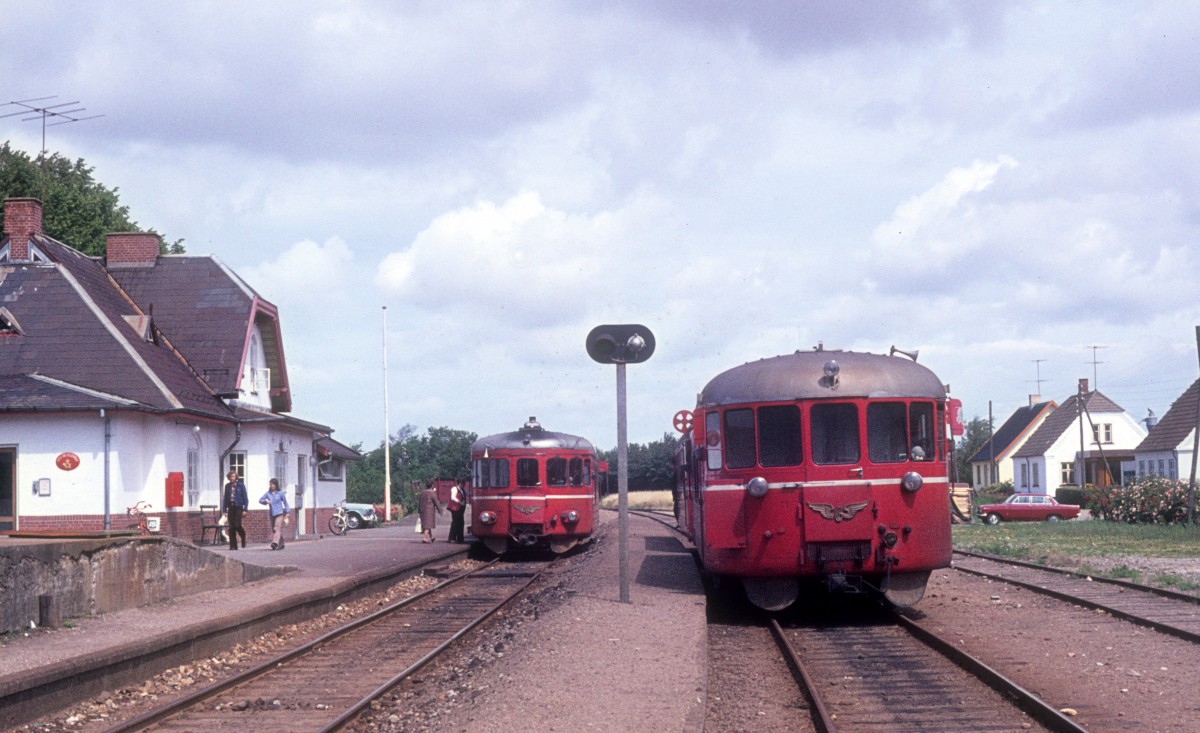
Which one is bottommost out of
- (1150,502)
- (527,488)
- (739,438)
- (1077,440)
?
(1150,502)

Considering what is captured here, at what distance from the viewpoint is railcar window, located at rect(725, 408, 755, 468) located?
13.7 m

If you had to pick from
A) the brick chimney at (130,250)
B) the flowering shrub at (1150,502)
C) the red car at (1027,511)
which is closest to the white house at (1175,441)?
the red car at (1027,511)

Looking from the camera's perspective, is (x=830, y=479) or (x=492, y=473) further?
(x=492, y=473)

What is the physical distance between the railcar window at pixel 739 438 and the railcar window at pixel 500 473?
1300 centimetres

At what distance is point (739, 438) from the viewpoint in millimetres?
13773

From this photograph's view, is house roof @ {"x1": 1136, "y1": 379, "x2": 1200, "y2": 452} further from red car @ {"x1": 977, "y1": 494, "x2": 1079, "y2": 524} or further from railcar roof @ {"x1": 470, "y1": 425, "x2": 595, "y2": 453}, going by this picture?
railcar roof @ {"x1": 470, "y1": 425, "x2": 595, "y2": 453}

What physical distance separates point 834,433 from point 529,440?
13.3 meters

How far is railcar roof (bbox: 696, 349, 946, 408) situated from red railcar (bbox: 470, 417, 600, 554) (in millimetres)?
12411

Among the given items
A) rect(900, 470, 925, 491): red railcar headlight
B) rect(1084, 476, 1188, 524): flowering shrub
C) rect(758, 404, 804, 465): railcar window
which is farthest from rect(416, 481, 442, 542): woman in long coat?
rect(1084, 476, 1188, 524): flowering shrub

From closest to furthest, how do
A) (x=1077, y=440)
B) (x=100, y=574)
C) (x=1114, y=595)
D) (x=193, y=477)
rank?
(x=100, y=574) < (x=1114, y=595) < (x=193, y=477) < (x=1077, y=440)

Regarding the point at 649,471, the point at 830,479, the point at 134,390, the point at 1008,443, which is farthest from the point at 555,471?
the point at 649,471

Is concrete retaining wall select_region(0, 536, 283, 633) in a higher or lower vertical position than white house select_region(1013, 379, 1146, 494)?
lower

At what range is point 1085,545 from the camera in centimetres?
2766

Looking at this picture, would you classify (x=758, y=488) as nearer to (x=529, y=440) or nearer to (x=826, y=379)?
(x=826, y=379)
